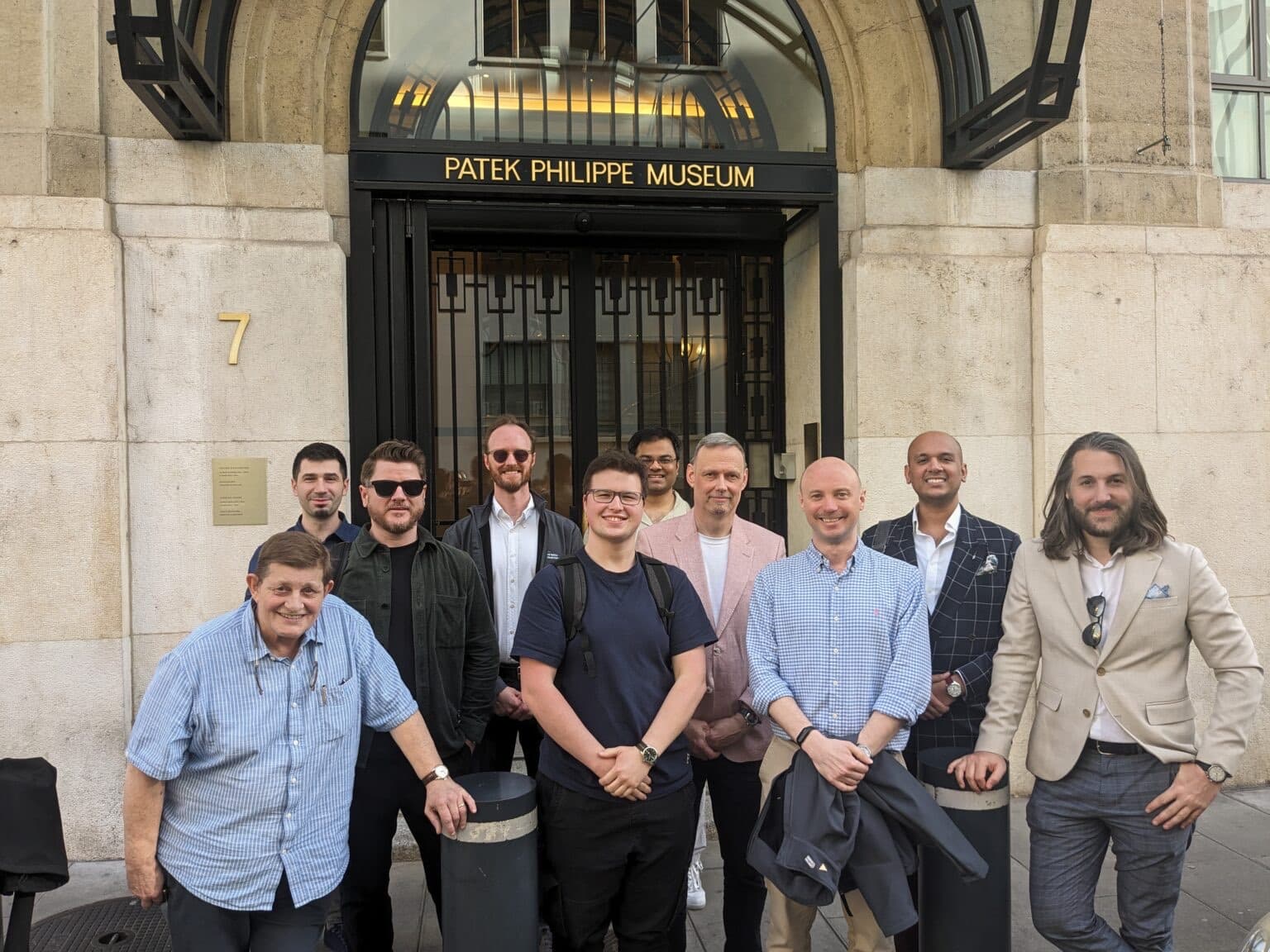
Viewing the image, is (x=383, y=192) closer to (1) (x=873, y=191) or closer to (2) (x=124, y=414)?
(2) (x=124, y=414)

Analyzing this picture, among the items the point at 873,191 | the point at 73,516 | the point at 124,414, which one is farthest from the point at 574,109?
the point at 73,516

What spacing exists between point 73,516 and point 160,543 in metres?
0.44

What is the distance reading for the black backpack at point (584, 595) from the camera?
3.23 meters

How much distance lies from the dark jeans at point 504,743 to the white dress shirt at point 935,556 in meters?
1.78

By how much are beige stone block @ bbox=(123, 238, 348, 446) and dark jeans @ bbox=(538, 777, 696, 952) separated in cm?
302

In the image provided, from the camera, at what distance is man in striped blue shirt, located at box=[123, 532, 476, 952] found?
9.35 ft

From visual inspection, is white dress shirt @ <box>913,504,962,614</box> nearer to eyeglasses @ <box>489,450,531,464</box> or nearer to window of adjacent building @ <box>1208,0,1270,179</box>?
eyeglasses @ <box>489,450,531,464</box>

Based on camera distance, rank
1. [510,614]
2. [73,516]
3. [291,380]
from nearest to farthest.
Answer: [510,614] < [73,516] < [291,380]

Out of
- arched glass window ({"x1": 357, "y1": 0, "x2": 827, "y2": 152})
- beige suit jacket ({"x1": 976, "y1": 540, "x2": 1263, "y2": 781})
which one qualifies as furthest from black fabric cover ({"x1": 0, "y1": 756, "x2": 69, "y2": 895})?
arched glass window ({"x1": 357, "y1": 0, "x2": 827, "y2": 152})

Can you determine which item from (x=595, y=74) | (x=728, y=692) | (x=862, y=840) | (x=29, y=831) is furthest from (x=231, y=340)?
(x=862, y=840)

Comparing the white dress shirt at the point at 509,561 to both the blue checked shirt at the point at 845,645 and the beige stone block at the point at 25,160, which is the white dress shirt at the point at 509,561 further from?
the beige stone block at the point at 25,160

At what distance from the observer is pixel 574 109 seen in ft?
20.1

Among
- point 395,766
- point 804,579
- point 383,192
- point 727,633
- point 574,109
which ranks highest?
Result: point 574,109

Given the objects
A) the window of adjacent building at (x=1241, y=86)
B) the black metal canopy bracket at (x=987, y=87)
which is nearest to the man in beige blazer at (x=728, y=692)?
the black metal canopy bracket at (x=987, y=87)
